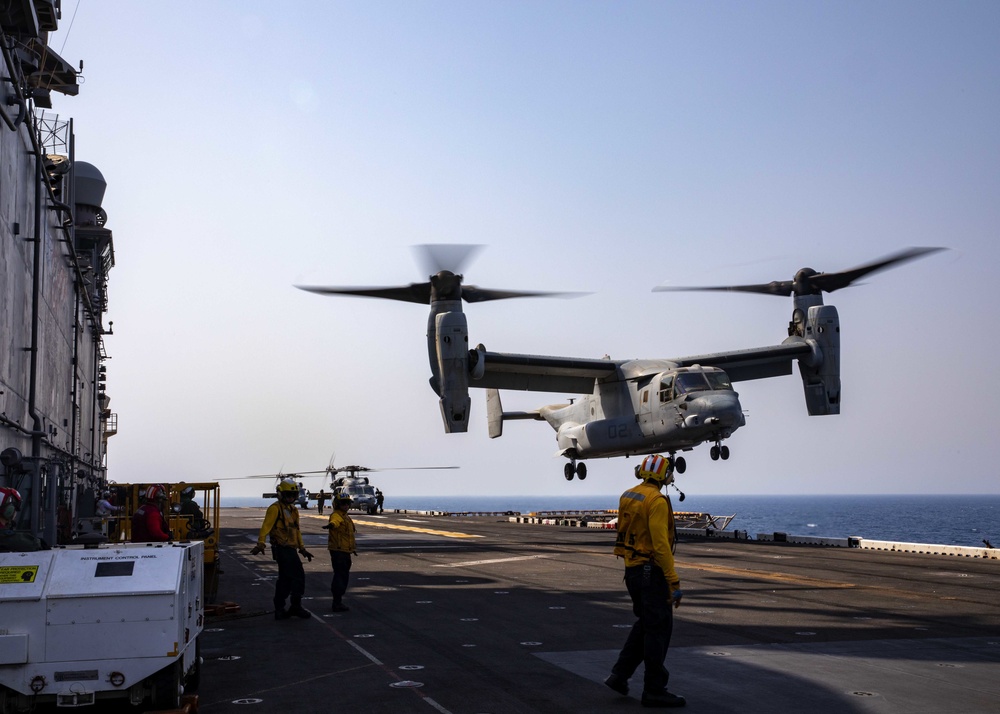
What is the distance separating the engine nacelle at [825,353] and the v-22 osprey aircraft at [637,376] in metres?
0.04

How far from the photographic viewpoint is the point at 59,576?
22.2 ft

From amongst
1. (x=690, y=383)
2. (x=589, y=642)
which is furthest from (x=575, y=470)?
(x=589, y=642)

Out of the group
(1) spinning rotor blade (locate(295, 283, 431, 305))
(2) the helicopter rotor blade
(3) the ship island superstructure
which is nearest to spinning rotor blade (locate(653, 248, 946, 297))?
(2) the helicopter rotor blade

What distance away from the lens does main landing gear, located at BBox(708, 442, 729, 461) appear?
3123 cm

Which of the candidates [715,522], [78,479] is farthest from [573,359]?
[78,479]

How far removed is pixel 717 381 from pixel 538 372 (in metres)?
8.09

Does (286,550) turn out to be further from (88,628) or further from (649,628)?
(649,628)

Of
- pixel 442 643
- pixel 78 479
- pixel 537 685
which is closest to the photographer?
pixel 537 685

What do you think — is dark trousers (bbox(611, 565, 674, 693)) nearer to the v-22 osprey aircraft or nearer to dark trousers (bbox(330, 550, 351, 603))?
dark trousers (bbox(330, 550, 351, 603))

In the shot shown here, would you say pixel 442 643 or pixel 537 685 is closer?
pixel 537 685

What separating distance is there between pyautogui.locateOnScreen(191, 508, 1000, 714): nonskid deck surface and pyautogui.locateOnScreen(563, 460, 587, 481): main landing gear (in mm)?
17426

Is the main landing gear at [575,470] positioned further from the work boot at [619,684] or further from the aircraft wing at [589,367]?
the work boot at [619,684]

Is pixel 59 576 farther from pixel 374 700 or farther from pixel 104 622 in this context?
pixel 374 700

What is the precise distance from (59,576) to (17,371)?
15260mm
